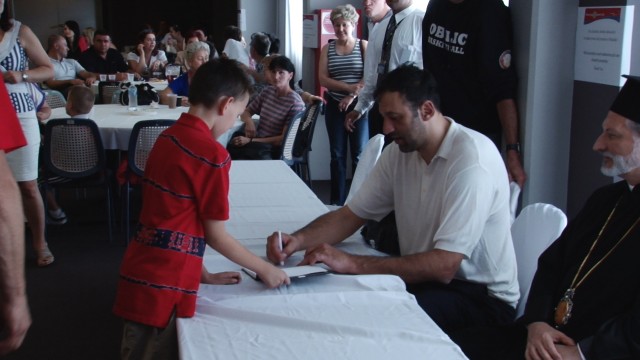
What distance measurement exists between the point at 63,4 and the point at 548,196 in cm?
1609

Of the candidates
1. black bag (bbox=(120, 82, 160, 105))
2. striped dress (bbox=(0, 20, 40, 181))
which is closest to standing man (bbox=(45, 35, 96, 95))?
black bag (bbox=(120, 82, 160, 105))

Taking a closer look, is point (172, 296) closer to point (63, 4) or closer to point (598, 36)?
point (598, 36)

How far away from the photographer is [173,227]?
1809mm

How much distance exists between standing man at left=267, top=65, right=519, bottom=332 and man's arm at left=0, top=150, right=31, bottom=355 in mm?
858

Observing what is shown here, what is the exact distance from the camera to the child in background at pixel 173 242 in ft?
5.81

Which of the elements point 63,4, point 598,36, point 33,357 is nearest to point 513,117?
point 598,36

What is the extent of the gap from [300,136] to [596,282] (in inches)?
155

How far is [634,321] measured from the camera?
1.66 metres

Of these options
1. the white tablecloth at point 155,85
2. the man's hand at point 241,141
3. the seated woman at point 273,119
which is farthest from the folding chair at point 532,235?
the white tablecloth at point 155,85

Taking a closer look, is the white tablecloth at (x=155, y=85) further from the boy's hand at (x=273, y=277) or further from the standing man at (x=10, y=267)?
the standing man at (x=10, y=267)

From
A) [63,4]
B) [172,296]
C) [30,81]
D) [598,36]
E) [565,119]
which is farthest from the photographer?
[63,4]

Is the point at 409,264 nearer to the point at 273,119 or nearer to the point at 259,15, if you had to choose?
the point at 273,119

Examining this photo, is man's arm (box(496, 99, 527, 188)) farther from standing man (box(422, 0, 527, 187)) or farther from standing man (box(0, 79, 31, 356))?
standing man (box(0, 79, 31, 356))

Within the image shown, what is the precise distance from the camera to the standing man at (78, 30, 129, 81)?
28.2 feet
